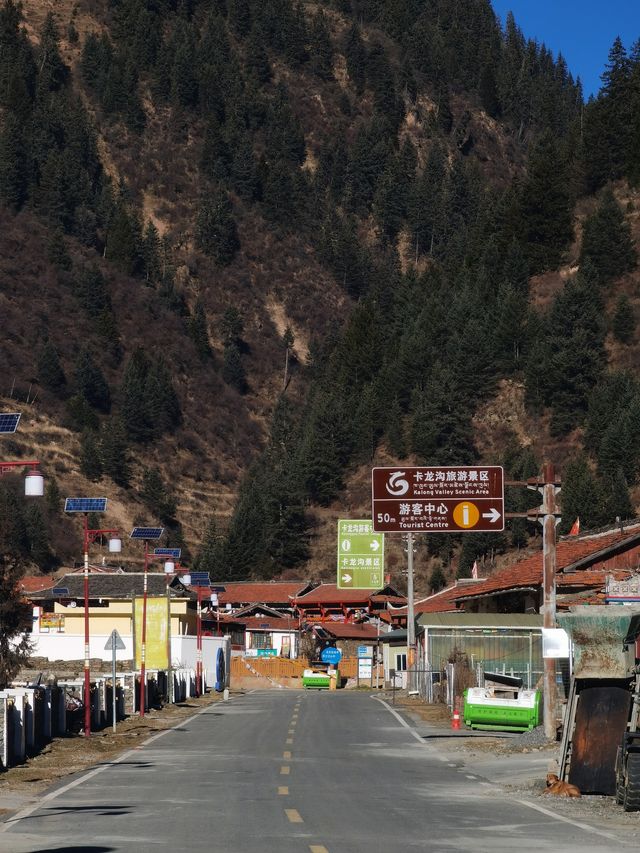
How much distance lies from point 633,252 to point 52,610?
61.8m

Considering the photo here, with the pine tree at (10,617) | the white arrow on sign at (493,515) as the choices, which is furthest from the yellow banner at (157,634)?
the white arrow on sign at (493,515)

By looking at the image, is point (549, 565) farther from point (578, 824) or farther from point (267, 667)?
point (267, 667)

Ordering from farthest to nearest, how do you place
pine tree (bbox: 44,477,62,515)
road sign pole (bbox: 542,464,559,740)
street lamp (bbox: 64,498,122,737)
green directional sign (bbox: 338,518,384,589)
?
pine tree (bbox: 44,477,62,515) < green directional sign (bbox: 338,518,384,589) < street lamp (bbox: 64,498,122,737) < road sign pole (bbox: 542,464,559,740)

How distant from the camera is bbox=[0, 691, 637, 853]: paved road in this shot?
54.7ft

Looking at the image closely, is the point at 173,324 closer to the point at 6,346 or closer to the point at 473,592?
the point at 6,346

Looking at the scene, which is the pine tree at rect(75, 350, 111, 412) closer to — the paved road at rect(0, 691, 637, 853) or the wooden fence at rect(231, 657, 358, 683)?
the wooden fence at rect(231, 657, 358, 683)

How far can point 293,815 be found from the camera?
1953cm

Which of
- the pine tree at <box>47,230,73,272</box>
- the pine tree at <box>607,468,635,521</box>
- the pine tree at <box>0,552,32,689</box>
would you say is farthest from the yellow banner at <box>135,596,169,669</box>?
the pine tree at <box>47,230,73,272</box>

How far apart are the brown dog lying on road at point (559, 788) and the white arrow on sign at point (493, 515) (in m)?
21.4

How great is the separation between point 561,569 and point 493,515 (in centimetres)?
1150

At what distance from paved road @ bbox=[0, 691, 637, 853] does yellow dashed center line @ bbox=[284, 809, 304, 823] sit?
0.01m

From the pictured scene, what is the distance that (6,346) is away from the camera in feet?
554

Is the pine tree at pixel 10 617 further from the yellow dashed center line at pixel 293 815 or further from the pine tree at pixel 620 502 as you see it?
the pine tree at pixel 620 502

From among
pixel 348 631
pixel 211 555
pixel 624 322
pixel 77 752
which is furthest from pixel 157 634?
pixel 211 555
